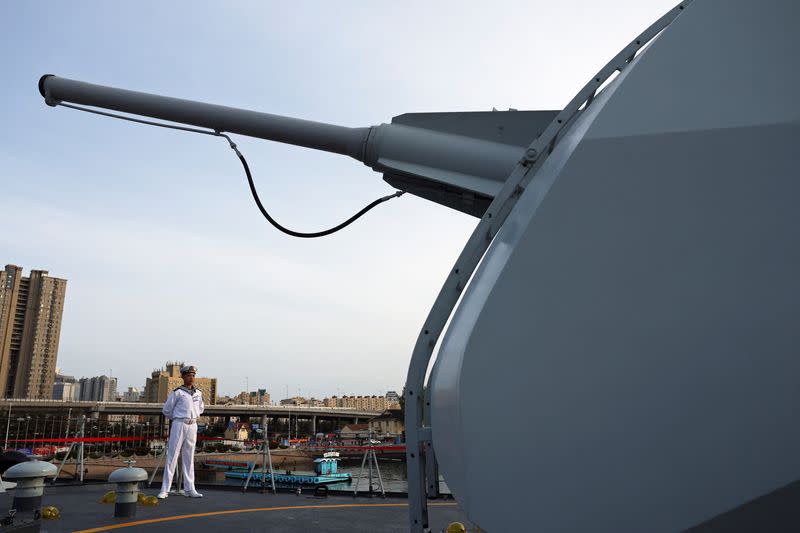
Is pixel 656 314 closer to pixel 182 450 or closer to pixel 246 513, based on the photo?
pixel 246 513

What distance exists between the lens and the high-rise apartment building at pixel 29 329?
96875mm

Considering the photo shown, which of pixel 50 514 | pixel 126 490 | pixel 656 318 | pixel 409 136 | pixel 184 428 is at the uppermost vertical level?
pixel 409 136

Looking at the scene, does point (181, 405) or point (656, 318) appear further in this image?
point (181, 405)

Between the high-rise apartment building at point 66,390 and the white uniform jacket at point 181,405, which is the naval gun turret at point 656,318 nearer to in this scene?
the white uniform jacket at point 181,405

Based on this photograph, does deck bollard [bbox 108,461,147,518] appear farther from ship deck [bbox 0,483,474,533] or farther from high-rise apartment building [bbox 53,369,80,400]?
high-rise apartment building [bbox 53,369,80,400]

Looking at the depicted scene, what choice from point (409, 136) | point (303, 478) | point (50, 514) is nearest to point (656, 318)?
point (409, 136)

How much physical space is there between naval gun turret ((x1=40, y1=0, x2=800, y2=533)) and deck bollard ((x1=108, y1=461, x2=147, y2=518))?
5040 mm

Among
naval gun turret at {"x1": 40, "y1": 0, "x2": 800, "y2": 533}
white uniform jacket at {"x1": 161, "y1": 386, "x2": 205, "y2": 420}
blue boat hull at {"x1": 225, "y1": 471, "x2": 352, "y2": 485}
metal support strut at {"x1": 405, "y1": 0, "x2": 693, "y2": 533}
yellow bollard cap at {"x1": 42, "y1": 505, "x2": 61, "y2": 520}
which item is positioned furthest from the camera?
blue boat hull at {"x1": 225, "y1": 471, "x2": 352, "y2": 485}

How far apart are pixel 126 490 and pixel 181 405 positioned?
1.80 metres

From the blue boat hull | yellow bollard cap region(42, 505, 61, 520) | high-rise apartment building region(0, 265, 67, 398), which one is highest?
high-rise apartment building region(0, 265, 67, 398)

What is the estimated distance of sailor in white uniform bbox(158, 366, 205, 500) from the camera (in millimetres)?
7281

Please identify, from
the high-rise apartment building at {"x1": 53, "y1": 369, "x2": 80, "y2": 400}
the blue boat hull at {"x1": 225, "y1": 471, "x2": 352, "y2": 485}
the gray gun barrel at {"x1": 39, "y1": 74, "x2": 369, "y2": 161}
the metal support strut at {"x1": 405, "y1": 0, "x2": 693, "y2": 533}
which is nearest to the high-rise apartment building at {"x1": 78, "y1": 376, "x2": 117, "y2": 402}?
the high-rise apartment building at {"x1": 53, "y1": 369, "x2": 80, "y2": 400}

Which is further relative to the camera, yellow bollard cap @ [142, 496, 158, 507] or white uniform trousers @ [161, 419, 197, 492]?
white uniform trousers @ [161, 419, 197, 492]

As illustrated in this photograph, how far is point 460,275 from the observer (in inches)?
100
